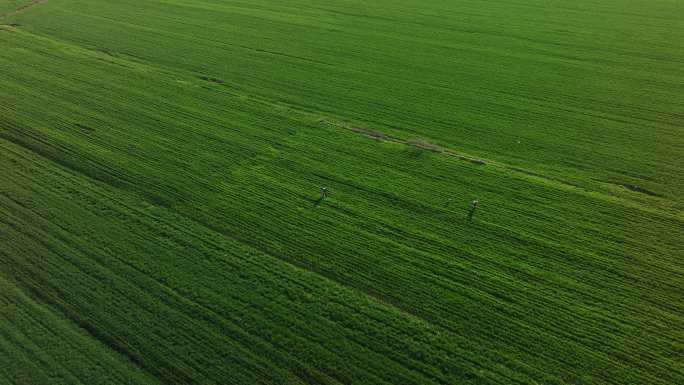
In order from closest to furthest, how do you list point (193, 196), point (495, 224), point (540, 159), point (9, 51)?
1. point (495, 224)
2. point (193, 196)
3. point (540, 159)
4. point (9, 51)

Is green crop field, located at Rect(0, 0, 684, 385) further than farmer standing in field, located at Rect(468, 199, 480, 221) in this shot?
No

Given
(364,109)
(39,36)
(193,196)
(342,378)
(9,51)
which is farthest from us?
(39,36)

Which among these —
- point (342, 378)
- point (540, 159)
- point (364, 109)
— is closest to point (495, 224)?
point (540, 159)

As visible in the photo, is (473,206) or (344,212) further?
(473,206)

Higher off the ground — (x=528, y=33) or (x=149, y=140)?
(x=528, y=33)

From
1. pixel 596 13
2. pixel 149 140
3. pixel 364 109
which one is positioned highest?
pixel 596 13

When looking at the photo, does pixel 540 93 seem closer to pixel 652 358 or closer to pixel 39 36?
pixel 652 358

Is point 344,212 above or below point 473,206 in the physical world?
below

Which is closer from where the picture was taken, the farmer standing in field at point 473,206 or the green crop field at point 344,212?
the green crop field at point 344,212
